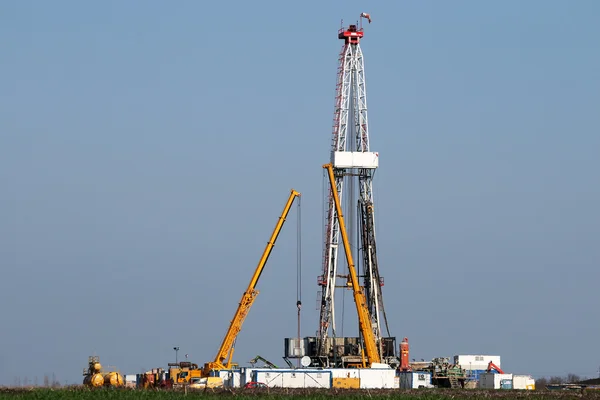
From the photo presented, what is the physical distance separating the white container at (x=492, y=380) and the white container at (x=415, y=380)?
6.83 metres

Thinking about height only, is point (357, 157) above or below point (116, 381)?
above

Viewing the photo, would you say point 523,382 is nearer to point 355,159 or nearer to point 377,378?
point 377,378

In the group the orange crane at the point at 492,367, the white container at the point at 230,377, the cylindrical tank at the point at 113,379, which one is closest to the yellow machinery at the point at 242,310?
the white container at the point at 230,377

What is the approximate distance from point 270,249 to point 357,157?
1500cm

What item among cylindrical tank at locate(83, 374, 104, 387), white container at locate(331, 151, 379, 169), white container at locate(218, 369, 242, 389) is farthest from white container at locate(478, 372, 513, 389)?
cylindrical tank at locate(83, 374, 104, 387)

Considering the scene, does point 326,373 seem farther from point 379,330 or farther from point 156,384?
point 379,330

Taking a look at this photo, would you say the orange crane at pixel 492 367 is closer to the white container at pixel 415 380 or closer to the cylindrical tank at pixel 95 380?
the white container at pixel 415 380

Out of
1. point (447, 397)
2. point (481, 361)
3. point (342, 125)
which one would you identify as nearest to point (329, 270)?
point (342, 125)

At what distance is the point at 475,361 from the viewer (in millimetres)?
138750

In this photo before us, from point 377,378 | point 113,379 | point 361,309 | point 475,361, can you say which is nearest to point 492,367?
point 475,361

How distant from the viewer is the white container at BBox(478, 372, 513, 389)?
376 ft

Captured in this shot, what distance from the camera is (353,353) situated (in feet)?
409

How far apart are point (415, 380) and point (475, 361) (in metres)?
30.2

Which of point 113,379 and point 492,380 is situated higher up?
point 492,380
